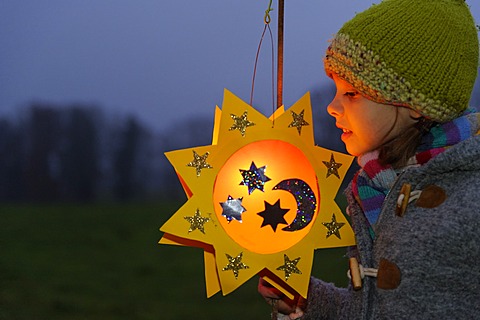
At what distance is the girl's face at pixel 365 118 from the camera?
36.0 inches

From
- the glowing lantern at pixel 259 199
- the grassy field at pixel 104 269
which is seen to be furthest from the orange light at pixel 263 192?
the grassy field at pixel 104 269

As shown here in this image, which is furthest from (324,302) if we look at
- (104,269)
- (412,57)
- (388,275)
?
(104,269)

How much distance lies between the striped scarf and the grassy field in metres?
2.66

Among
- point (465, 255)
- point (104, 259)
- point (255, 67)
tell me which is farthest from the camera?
point (104, 259)

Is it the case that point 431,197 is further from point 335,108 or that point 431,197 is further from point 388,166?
point 335,108

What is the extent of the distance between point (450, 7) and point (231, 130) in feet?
1.30

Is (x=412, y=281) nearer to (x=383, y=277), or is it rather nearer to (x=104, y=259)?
(x=383, y=277)

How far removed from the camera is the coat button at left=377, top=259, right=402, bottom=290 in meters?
0.86

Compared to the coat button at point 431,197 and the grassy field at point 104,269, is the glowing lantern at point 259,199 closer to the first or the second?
the coat button at point 431,197

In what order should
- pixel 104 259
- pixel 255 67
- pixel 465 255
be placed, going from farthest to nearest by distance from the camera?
pixel 104 259 → pixel 255 67 → pixel 465 255

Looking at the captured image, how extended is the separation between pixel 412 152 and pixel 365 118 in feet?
0.31

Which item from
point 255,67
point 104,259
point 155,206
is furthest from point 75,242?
point 255,67

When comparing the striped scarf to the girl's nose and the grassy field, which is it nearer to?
the girl's nose

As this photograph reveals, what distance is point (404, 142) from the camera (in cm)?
93
